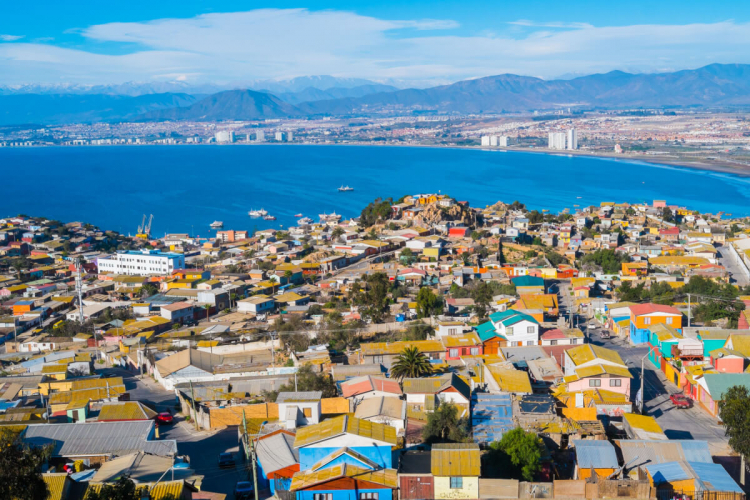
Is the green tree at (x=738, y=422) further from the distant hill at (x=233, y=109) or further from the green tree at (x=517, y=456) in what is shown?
the distant hill at (x=233, y=109)

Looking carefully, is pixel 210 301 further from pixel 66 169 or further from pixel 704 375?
pixel 66 169

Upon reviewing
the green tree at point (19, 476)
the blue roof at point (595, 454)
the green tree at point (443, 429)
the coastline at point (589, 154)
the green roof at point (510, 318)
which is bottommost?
the coastline at point (589, 154)

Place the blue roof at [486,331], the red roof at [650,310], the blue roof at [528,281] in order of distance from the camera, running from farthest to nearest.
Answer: the blue roof at [528,281] < the red roof at [650,310] < the blue roof at [486,331]

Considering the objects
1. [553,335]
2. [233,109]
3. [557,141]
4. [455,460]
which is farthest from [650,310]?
[233,109]

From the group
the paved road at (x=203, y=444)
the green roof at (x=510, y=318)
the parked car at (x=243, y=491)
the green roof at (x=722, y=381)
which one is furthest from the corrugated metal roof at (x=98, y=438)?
the green roof at (x=722, y=381)

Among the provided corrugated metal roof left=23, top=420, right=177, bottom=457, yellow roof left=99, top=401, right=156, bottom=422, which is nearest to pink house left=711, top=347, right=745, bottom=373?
corrugated metal roof left=23, top=420, right=177, bottom=457

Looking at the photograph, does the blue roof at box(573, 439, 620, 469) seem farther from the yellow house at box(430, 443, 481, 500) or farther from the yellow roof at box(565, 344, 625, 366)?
the yellow roof at box(565, 344, 625, 366)

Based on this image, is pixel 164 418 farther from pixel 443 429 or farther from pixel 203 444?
pixel 443 429
